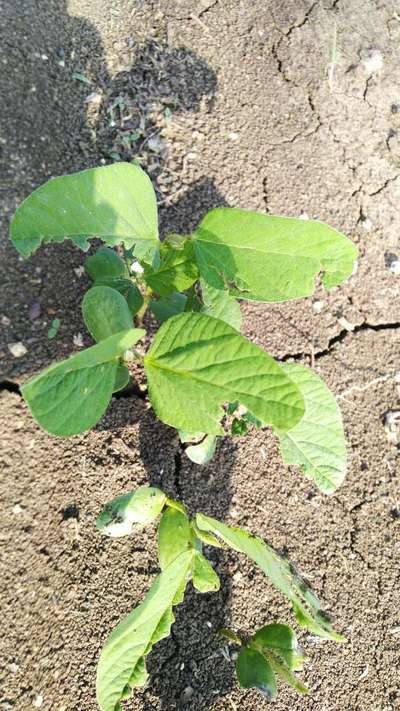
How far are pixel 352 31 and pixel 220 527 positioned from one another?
1.90 meters

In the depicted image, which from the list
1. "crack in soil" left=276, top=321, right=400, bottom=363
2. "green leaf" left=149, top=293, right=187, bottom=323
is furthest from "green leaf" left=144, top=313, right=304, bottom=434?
"crack in soil" left=276, top=321, right=400, bottom=363

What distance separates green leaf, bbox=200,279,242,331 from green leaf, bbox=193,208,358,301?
0.16m

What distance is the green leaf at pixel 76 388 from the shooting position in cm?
91

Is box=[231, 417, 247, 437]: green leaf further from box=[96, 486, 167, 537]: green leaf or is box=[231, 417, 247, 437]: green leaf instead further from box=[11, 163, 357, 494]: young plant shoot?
box=[96, 486, 167, 537]: green leaf

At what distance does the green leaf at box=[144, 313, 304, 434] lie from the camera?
0.90 m

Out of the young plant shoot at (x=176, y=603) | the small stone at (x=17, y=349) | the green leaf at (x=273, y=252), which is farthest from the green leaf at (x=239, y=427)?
the small stone at (x=17, y=349)

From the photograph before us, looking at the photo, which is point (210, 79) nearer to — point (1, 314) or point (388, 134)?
point (388, 134)

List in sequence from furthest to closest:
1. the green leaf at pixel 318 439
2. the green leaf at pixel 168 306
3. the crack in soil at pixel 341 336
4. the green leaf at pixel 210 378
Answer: the crack in soil at pixel 341 336 < the green leaf at pixel 168 306 < the green leaf at pixel 318 439 < the green leaf at pixel 210 378

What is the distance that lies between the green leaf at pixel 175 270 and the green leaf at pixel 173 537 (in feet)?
1.51

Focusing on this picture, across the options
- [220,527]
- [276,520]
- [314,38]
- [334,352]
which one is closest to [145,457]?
[276,520]

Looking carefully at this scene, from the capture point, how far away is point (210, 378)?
3.14ft

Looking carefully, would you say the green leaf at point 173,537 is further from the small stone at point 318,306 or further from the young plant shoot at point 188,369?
the small stone at point 318,306

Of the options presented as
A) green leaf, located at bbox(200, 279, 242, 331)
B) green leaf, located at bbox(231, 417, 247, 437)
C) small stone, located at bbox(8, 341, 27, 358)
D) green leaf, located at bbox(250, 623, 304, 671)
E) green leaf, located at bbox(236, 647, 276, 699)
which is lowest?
green leaf, located at bbox(236, 647, 276, 699)

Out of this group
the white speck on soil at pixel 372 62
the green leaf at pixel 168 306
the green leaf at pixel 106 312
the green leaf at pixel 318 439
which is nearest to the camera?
the green leaf at pixel 106 312
